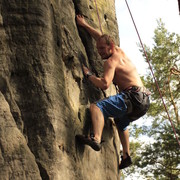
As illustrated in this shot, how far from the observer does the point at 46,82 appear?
5.20m

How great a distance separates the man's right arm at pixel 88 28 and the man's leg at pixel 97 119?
54.4 inches

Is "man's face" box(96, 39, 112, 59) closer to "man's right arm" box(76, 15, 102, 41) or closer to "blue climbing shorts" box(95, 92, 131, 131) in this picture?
"man's right arm" box(76, 15, 102, 41)

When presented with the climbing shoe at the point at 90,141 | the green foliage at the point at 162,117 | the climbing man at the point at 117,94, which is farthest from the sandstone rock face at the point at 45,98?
the green foliage at the point at 162,117

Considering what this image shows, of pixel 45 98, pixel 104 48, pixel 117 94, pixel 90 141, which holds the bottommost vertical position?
pixel 90 141

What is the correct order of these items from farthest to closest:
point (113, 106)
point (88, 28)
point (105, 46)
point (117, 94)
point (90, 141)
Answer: point (88, 28)
point (105, 46)
point (117, 94)
point (113, 106)
point (90, 141)

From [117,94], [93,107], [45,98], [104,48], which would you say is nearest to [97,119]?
[93,107]

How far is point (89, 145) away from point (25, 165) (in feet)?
3.89

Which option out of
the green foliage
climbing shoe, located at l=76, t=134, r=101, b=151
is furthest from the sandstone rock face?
the green foliage

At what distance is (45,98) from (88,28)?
75.6 inches

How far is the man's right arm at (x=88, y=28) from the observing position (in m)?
6.59

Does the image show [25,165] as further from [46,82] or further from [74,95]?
[74,95]

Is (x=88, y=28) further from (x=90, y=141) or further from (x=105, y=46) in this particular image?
(x=90, y=141)

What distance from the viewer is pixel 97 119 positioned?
5629 mm

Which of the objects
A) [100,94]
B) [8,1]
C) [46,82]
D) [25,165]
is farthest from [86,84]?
[25,165]
